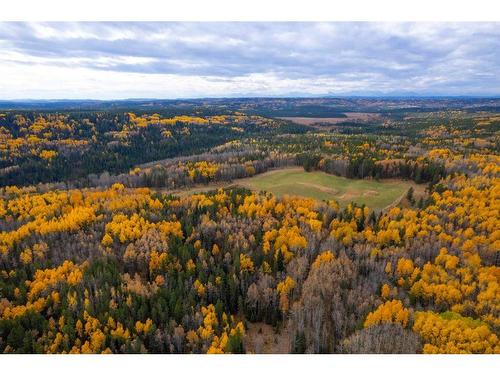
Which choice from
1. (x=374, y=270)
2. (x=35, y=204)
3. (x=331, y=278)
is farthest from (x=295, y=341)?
(x=35, y=204)

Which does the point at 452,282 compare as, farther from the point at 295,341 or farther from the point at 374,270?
the point at 295,341

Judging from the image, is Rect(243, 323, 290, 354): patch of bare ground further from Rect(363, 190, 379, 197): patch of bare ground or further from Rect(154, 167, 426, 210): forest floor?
Rect(363, 190, 379, 197): patch of bare ground

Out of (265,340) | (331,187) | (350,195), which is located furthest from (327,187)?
(265,340)

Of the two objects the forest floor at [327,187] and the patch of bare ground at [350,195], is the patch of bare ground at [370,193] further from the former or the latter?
the patch of bare ground at [350,195]

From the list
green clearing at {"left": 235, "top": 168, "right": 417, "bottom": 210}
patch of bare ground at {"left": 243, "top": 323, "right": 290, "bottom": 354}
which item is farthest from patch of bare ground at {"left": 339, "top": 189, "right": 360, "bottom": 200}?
patch of bare ground at {"left": 243, "top": 323, "right": 290, "bottom": 354}

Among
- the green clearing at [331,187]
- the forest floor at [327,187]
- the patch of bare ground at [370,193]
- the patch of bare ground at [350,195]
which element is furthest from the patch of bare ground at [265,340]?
the patch of bare ground at [370,193]

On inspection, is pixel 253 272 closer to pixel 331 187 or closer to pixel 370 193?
pixel 370 193

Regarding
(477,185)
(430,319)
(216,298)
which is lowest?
(216,298)
